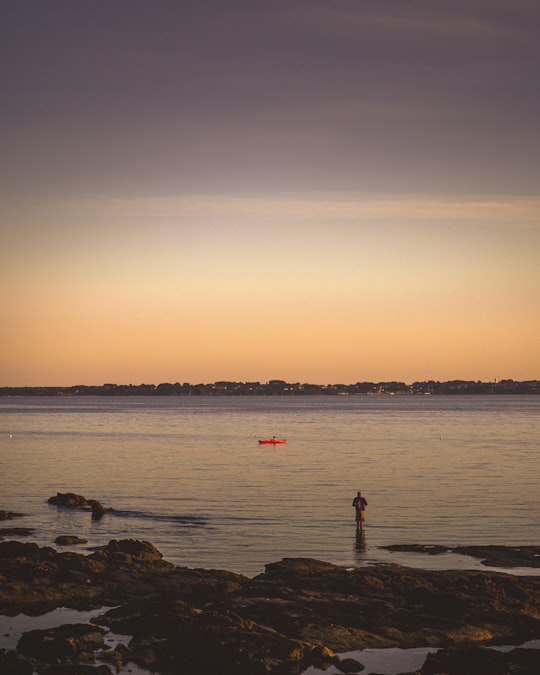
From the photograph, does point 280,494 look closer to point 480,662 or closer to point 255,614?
point 255,614

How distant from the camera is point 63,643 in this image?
2994cm

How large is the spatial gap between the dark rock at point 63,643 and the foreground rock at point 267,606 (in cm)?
46

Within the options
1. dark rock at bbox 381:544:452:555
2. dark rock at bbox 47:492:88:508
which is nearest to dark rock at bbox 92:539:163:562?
dark rock at bbox 381:544:452:555

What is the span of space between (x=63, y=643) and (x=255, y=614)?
7.21m

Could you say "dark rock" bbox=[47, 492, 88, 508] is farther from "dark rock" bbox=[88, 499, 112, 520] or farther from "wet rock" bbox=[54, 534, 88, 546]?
"wet rock" bbox=[54, 534, 88, 546]

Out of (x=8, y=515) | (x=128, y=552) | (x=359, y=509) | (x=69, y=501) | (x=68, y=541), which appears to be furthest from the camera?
(x=69, y=501)

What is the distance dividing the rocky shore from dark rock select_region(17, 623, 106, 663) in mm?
40

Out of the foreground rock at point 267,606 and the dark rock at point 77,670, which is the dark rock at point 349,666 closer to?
the foreground rock at point 267,606

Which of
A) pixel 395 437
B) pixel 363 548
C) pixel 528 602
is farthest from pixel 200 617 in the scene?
pixel 395 437

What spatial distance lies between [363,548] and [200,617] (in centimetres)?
1969

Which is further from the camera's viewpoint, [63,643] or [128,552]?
[128,552]

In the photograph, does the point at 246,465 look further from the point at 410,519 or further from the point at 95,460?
the point at 410,519

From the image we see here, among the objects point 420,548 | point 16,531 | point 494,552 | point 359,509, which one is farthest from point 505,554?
point 16,531

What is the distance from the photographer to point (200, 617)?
106 ft
